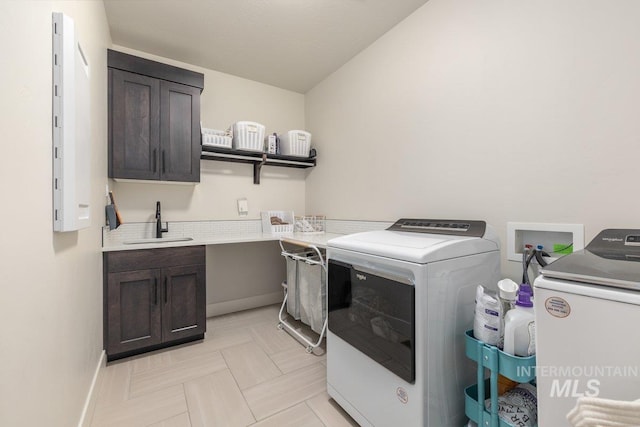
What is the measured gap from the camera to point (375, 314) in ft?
4.20

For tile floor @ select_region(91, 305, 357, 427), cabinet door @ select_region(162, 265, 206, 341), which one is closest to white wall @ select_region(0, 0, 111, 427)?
tile floor @ select_region(91, 305, 357, 427)

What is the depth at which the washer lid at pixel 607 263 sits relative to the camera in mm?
652

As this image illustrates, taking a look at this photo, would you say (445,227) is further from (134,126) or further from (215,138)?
(134,126)

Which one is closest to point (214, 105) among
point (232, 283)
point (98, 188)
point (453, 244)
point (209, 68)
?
point (209, 68)

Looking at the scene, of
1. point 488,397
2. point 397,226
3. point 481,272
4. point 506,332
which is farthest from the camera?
point 397,226

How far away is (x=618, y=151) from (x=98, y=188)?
2.73m

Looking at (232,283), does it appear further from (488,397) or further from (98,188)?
(488,397)

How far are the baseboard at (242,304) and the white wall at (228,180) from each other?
3.02ft

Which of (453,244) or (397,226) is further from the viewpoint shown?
(397,226)

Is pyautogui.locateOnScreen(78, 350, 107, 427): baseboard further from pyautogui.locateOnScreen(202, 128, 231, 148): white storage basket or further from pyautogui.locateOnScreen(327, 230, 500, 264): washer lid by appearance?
pyautogui.locateOnScreen(202, 128, 231, 148): white storage basket

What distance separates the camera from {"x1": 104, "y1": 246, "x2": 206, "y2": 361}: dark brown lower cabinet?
1.89m

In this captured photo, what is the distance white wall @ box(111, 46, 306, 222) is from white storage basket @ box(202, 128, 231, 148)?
8.0 inches

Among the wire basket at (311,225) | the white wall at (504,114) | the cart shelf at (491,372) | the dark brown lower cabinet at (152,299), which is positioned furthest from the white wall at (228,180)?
the cart shelf at (491,372)

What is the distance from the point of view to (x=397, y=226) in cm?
186
